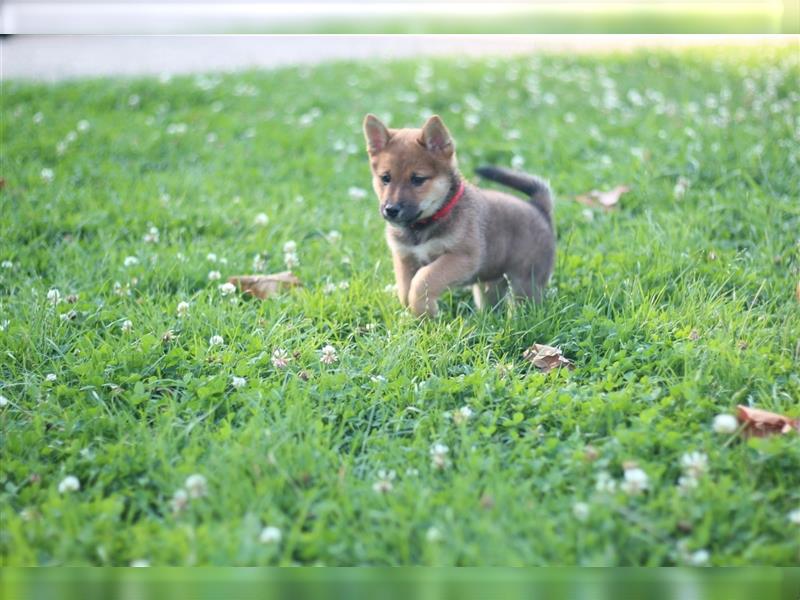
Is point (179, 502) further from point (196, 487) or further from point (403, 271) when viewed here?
point (403, 271)

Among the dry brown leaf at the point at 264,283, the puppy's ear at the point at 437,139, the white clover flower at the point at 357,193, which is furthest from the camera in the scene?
the white clover flower at the point at 357,193

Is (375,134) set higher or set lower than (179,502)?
higher

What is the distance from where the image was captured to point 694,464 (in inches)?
113

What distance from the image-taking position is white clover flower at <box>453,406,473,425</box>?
3.24 metres

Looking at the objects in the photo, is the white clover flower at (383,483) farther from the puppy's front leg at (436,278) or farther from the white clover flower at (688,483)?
the puppy's front leg at (436,278)

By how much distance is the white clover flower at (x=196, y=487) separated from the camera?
9.25 ft

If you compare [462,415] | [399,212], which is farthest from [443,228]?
[462,415]

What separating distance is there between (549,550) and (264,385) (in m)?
1.44

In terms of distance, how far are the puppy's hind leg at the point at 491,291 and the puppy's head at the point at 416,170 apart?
0.53 m

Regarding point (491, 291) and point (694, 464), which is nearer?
point (694, 464)

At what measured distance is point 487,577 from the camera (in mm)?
2549

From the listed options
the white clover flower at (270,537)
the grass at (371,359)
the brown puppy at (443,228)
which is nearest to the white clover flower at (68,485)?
the grass at (371,359)

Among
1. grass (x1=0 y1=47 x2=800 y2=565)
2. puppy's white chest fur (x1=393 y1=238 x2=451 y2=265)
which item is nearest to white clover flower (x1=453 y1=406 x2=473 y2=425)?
grass (x1=0 y1=47 x2=800 y2=565)

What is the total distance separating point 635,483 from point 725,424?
0.48 metres
